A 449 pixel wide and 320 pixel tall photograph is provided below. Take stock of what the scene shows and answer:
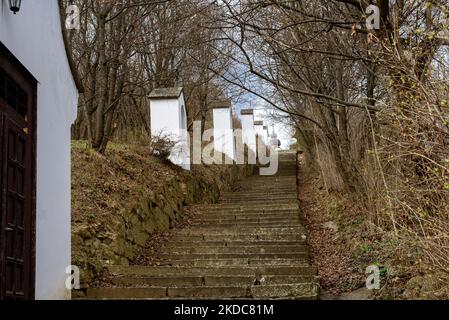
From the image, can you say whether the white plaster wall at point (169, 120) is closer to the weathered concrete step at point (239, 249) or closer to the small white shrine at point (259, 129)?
the weathered concrete step at point (239, 249)

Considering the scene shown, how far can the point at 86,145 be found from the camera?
37.1ft

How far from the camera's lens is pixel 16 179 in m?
5.04

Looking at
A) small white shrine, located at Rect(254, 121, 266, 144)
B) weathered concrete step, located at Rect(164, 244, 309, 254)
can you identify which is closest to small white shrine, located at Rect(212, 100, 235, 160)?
small white shrine, located at Rect(254, 121, 266, 144)

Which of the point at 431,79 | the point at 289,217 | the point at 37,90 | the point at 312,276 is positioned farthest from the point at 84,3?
the point at 431,79

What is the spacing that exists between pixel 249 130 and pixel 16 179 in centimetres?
1660

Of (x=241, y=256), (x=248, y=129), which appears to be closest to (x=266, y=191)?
(x=248, y=129)

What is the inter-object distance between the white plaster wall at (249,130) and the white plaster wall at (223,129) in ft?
9.19

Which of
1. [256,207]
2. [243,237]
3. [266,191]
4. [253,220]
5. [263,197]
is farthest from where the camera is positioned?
[266,191]

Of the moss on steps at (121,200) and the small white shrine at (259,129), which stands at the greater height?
the small white shrine at (259,129)

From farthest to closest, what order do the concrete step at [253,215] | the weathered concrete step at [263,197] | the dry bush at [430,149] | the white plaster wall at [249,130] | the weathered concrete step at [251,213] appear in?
the white plaster wall at [249,130] → the weathered concrete step at [263,197] → the weathered concrete step at [251,213] → the concrete step at [253,215] → the dry bush at [430,149]

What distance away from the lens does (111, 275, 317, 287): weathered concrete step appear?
7.31 meters

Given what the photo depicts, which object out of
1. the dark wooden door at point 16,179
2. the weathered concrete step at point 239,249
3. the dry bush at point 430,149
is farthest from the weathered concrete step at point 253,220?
the dark wooden door at point 16,179

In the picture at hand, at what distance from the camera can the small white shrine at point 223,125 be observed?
709 inches

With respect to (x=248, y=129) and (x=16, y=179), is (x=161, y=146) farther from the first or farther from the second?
(x=248, y=129)
